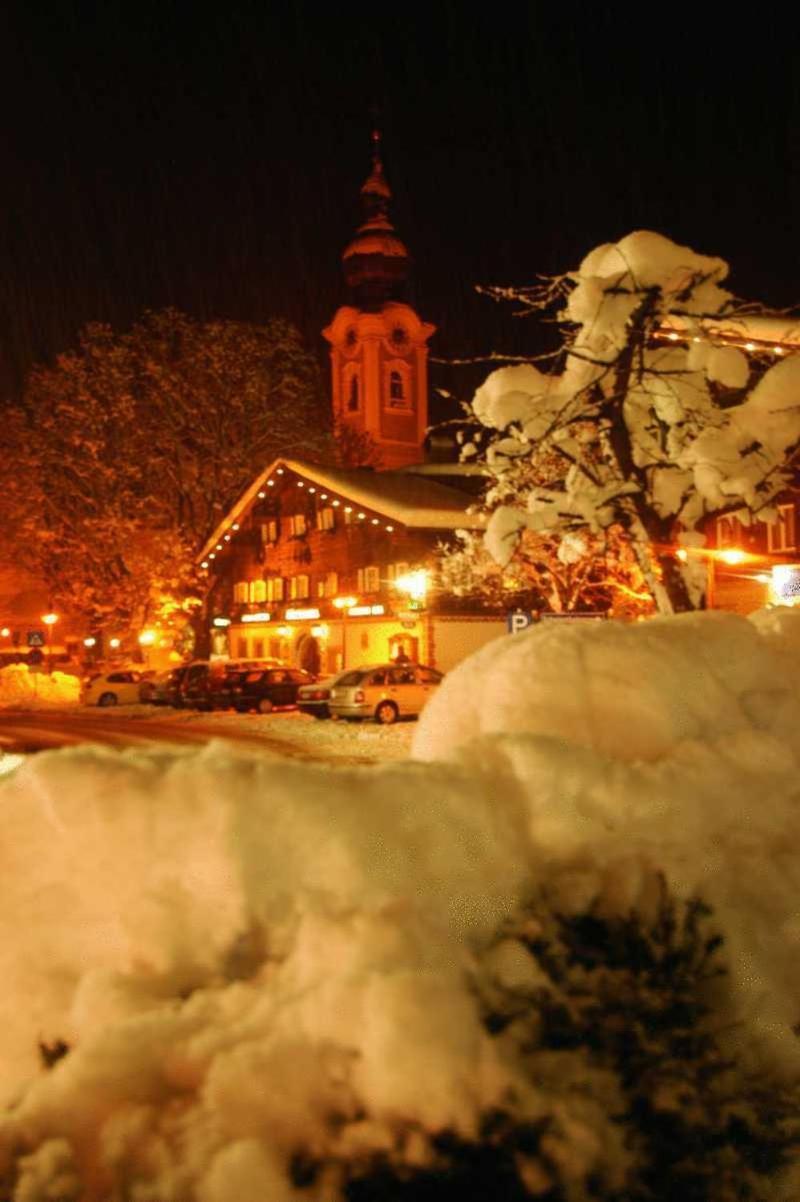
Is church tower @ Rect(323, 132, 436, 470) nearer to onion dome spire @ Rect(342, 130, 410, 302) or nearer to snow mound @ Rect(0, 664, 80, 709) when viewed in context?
onion dome spire @ Rect(342, 130, 410, 302)

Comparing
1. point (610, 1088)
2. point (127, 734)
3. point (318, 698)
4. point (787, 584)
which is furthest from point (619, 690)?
point (318, 698)

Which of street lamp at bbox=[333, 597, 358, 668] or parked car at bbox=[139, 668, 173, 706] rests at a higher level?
street lamp at bbox=[333, 597, 358, 668]

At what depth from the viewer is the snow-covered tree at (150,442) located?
39.5m

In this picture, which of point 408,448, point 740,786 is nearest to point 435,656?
point 408,448

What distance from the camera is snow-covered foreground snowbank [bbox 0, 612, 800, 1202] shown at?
2494 millimetres

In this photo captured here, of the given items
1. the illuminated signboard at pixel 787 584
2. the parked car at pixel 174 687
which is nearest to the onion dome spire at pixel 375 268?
the parked car at pixel 174 687

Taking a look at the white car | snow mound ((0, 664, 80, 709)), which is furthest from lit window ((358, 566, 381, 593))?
snow mound ((0, 664, 80, 709))

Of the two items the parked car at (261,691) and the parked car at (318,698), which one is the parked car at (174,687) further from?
the parked car at (318,698)

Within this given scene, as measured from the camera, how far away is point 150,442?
40.4 m

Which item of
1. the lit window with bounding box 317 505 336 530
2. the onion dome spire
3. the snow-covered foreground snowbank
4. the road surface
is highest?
the onion dome spire

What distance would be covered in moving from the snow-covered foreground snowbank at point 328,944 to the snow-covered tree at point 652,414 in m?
9.58

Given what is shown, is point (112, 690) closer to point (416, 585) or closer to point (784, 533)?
point (416, 585)

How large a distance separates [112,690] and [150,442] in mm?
9258

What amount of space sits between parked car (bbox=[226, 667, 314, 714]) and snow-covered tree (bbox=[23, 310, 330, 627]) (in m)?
8.48
